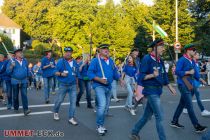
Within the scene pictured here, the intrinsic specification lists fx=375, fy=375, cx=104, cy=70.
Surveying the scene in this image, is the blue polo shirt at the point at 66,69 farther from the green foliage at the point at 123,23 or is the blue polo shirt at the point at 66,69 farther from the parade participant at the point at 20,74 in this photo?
the green foliage at the point at 123,23

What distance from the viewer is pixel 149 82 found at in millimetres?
6715

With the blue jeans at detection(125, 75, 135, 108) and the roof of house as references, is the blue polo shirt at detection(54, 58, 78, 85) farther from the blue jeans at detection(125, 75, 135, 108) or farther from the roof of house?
the roof of house

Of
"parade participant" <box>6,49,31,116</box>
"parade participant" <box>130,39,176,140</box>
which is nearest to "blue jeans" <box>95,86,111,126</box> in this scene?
"parade participant" <box>130,39,176,140</box>

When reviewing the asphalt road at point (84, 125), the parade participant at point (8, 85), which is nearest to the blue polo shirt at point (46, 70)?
the parade participant at point (8, 85)

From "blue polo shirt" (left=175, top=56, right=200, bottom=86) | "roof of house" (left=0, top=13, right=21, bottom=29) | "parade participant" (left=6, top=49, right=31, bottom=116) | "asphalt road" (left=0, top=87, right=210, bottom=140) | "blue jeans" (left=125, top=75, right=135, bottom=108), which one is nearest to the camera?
"asphalt road" (left=0, top=87, right=210, bottom=140)

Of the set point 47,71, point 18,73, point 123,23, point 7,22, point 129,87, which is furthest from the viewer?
point 7,22

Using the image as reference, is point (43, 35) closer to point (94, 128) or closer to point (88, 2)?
→ point (88, 2)

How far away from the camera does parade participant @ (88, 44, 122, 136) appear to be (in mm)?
7734

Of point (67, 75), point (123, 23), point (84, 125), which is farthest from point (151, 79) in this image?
point (123, 23)

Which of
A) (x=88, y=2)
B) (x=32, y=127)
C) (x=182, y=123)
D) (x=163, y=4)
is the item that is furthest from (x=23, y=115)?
(x=88, y=2)

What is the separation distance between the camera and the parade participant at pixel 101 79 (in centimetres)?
773

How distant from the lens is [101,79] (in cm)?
771

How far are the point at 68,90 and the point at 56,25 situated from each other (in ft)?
155

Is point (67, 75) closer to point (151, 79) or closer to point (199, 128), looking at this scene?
point (151, 79)
